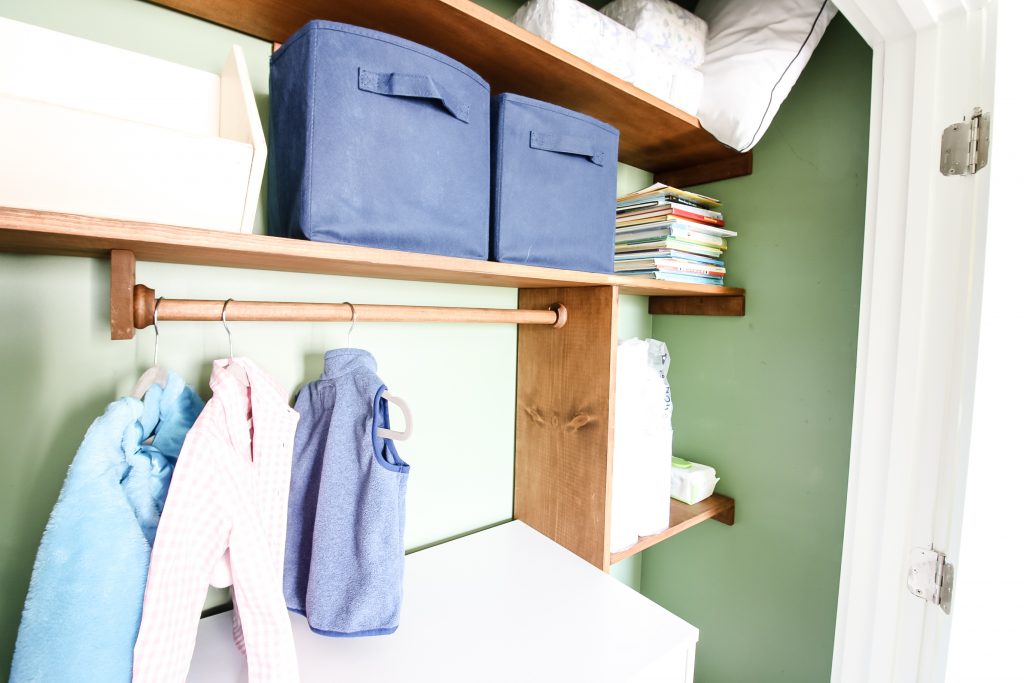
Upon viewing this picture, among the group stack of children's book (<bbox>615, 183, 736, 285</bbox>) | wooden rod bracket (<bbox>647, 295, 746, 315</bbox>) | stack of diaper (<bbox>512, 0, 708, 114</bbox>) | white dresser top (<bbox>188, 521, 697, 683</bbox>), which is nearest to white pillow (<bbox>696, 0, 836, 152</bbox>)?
stack of diaper (<bbox>512, 0, 708, 114</bbox>)

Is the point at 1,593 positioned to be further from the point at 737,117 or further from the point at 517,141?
the point at 737,117

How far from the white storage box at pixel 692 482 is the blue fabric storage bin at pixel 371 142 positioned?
1014 mm

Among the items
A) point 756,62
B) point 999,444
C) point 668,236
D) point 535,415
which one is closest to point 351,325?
point 535,415

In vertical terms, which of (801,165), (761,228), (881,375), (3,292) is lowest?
(881,375)

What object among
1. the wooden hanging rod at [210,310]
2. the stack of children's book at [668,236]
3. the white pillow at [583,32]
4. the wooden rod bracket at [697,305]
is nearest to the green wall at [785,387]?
the wooden rod bracket at [697,305]

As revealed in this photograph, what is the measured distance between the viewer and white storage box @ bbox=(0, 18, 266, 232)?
0.50 m

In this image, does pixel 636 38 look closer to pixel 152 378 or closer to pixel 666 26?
pixel 666 26

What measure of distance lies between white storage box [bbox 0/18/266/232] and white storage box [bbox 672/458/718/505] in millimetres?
1288

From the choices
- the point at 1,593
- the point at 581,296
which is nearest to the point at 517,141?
the point at 581,296

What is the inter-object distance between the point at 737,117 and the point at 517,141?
607mm

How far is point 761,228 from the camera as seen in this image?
1.36 meters

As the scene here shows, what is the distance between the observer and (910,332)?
0.92 meters

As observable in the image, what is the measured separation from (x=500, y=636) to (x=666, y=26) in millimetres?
1350

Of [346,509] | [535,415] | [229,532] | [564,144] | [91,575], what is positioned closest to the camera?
[91,575]
